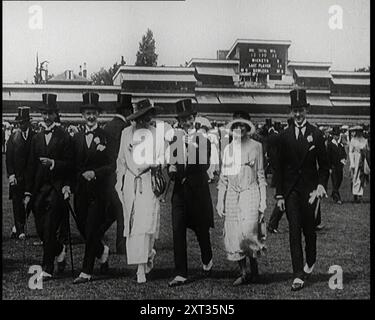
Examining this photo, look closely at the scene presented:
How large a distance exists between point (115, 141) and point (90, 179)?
643mm

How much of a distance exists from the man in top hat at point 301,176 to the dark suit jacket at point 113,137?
187 centimetres

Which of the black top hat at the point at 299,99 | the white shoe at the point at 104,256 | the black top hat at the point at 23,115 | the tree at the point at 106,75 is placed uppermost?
the tree at the point at 106,75

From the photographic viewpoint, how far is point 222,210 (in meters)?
7.20

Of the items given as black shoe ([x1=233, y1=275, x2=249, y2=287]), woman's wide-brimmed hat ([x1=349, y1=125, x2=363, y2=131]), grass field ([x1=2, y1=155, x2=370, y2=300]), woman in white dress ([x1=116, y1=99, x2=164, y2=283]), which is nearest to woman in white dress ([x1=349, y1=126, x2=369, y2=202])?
woman's wide-brimmed hat ([x1=349, y1=125, x2=363, y2=131])

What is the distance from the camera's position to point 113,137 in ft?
25.1

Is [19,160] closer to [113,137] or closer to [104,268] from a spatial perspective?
[113,137]

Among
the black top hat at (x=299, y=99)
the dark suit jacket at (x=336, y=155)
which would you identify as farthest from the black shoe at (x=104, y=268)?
the dark suit jacket at (x=336, y=155)

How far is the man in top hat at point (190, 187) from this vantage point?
725cm

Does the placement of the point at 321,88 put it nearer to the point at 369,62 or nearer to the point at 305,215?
the point at 369,62

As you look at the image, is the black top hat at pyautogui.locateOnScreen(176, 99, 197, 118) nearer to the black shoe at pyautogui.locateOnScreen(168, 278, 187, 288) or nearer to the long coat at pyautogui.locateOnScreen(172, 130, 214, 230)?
the long coat at pyautogui.locateOnScreen(172, 130, 214, 230)

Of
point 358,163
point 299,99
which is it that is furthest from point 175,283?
point 358,163

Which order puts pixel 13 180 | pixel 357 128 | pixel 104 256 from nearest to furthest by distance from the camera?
pixel 104 256
pixel 13 180
pixel 357 128

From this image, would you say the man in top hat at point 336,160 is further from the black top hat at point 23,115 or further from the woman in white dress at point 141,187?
the black top hat at point 23,115

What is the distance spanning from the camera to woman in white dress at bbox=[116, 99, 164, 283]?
7.25m
